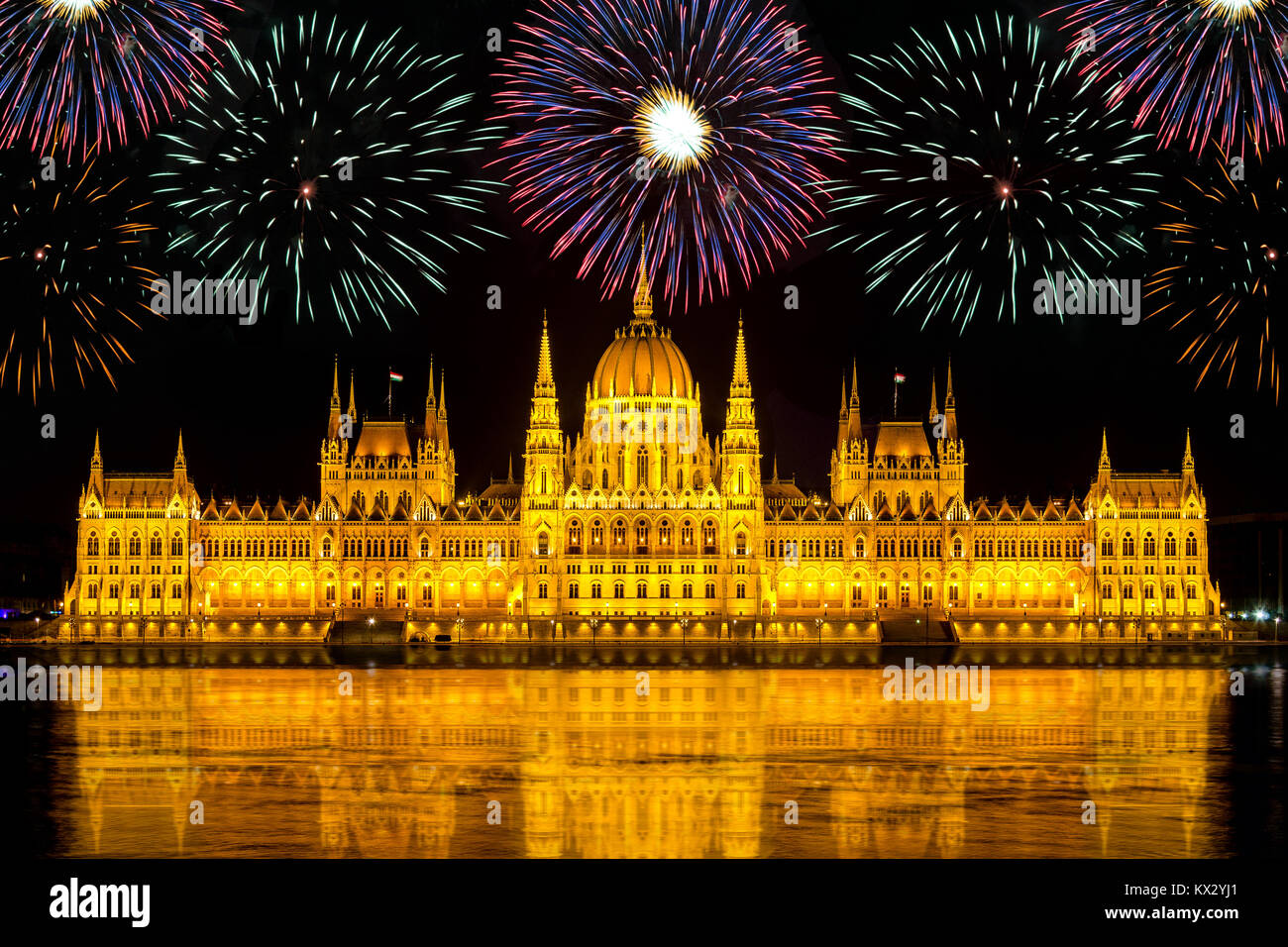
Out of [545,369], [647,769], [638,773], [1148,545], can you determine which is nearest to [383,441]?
[545,369]

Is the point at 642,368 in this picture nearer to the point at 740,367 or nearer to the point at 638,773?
the point at 740,367

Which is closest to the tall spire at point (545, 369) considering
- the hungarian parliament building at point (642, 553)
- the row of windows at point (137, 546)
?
the hungarian parliament building at point (642, 553)

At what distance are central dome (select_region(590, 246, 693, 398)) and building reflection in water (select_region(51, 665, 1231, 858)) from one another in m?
68.5

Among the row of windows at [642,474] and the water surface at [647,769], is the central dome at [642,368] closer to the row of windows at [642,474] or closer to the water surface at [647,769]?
the row of windows at [642,474]

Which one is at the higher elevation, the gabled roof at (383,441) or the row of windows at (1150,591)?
the gabled roof at (383,441)

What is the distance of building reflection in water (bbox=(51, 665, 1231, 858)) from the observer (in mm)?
40031

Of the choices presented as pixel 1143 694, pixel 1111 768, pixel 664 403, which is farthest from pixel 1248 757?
pixel 664 403

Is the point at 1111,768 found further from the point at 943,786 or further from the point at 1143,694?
the point at 1143,694

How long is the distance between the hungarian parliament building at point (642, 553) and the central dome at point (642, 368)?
5684 mm

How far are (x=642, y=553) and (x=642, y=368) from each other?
60.9 feet

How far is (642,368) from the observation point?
153375 millimetres

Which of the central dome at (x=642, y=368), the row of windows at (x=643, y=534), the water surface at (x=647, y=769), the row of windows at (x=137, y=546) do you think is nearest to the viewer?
the water surface at (x=647, y=769)

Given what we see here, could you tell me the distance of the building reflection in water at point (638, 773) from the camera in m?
40.0
